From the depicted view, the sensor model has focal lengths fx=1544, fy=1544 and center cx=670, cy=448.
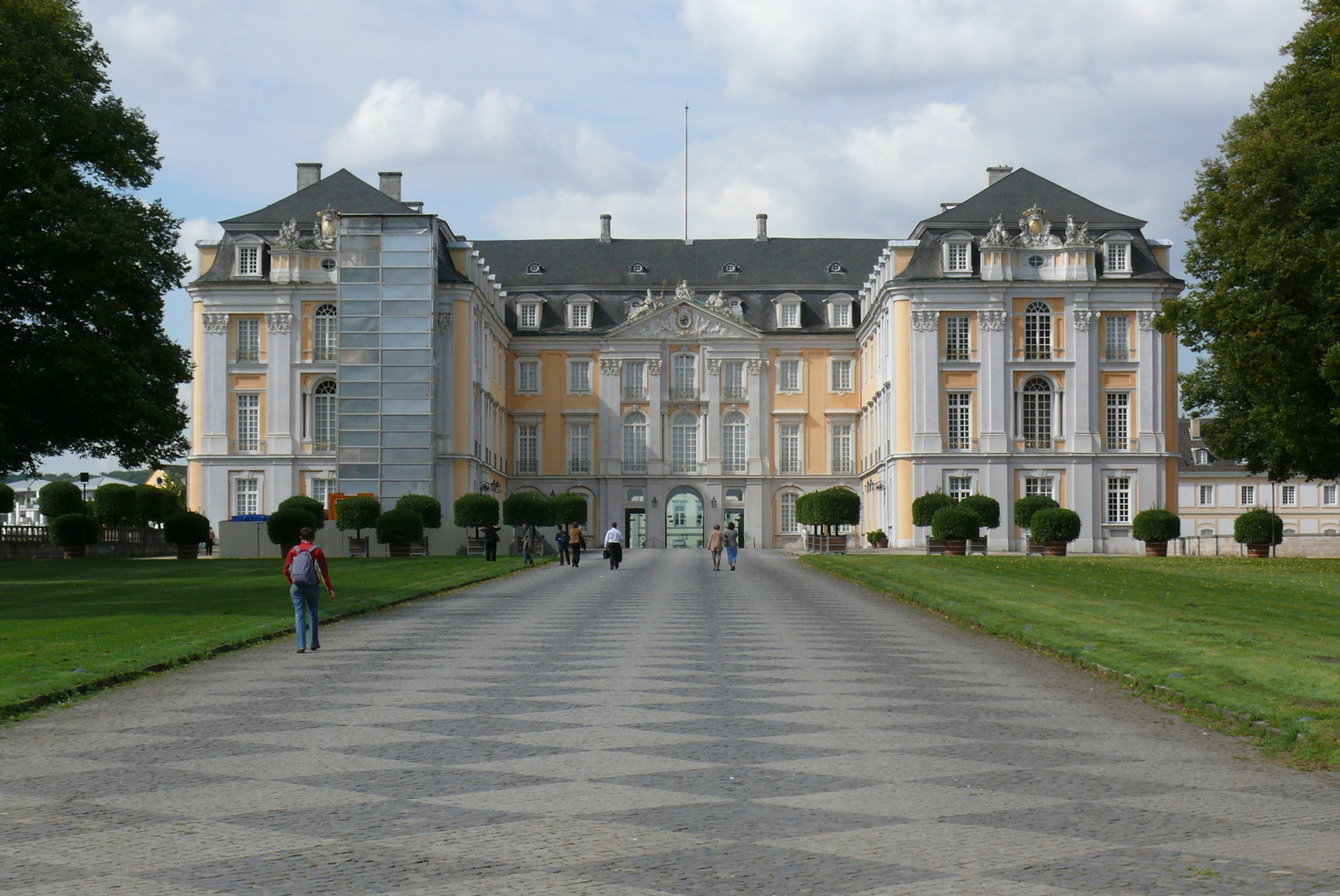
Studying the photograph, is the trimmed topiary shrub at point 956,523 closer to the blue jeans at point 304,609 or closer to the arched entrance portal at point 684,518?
the arched entrance portal at point 684,518

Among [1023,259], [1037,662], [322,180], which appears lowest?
[1037,662]

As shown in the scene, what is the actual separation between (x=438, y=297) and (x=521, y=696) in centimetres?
5927

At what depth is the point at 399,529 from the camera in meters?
56.3

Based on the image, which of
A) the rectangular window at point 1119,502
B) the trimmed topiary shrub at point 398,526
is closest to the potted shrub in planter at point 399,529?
the trimmed topiary shrub at point 398,526

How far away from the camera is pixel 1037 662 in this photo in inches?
667

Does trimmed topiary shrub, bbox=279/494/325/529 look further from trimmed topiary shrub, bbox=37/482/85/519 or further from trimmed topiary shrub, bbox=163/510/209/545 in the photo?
trimmed topiary shrub, bbox=37/482/85/519

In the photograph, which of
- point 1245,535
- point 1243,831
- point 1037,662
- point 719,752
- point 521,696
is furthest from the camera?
point 1245,535

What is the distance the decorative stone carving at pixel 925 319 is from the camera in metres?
71.7

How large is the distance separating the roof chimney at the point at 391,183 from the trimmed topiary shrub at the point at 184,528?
107 ft

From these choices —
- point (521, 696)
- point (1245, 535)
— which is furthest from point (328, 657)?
point (1245, 535)

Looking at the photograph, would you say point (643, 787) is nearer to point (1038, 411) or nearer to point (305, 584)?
point (305, 584)

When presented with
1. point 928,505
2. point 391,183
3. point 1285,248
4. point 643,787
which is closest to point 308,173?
point 391,183

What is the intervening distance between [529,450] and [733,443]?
11725 mm

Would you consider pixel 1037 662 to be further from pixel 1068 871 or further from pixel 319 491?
pixel 319 491
